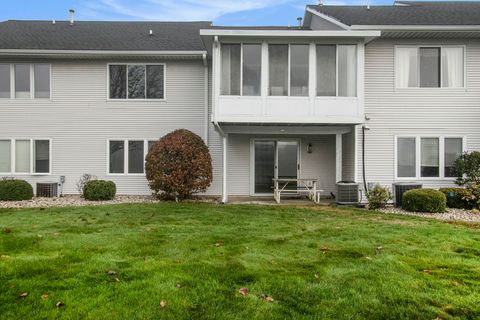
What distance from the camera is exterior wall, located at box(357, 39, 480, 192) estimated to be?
41.3ft

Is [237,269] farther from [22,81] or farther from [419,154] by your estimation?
[22,81]

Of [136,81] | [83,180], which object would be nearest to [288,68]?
[136,81]

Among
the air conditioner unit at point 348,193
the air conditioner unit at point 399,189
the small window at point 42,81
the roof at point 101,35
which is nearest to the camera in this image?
the air conditioner unit at point 399,189

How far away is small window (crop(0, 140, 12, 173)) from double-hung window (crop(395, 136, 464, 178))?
14.3m

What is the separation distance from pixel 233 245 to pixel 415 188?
7.92 metres

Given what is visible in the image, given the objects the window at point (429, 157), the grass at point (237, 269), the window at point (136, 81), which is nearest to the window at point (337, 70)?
the window at point (429, 157)

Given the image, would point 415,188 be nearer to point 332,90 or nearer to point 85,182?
point 332,90

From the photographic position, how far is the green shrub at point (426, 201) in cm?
1034

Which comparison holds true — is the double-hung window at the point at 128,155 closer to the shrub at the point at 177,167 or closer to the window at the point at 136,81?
the window at the point at 136,81

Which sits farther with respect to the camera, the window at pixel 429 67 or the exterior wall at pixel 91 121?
the exterior wall at pixel 91 121

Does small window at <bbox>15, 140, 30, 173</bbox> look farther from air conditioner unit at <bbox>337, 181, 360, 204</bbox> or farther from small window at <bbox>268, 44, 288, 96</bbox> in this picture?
air conditioner unit at <bbox>337, 181, 360, 204</bbox>

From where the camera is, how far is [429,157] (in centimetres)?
1270

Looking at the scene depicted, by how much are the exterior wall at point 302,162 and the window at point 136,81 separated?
3441 millimetres

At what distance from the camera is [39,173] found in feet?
46.1
